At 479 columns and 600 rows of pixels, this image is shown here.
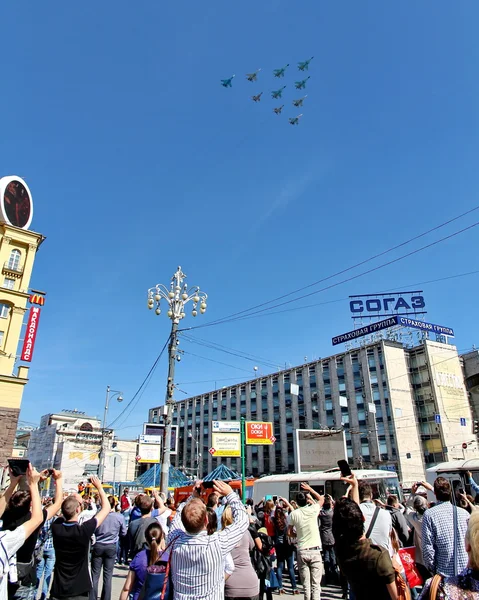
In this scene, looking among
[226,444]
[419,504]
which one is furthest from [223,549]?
[226,444]

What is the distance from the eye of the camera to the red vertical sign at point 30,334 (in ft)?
99.9

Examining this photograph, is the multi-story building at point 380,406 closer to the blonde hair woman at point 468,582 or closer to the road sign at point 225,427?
the road sign at point 225,427

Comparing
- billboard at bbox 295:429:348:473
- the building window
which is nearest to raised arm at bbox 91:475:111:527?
billboard at bbox 295:429:348:473

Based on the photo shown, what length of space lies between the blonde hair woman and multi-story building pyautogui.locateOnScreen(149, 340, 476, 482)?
5872cm

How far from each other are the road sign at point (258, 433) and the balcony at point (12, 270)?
21.6 metres

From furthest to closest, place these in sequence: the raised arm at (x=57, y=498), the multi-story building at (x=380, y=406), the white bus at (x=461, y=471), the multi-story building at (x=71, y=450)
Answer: the multi-story building at (x=71, y=450)
the multi-story building at (x=380, y=406)
the white bus at (x=461, y=471)
the raised arm at (x=57, y=498)

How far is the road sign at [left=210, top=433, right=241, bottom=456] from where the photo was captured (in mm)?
31062

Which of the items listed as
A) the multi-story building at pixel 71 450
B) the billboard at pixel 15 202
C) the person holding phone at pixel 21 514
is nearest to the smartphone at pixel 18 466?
the person holding phone at pixel 21 514

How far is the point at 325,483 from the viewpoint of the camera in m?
22.2

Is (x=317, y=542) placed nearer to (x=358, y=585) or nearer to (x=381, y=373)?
(x=358, y=585)

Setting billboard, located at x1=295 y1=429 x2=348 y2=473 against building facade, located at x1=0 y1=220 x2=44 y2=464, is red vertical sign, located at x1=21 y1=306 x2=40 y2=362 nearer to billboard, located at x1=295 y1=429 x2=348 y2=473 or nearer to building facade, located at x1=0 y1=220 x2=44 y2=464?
building facade, located at x1=0 y1=220 x2=44 y2=464

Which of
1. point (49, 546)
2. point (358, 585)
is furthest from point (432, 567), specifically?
point (49, 546)

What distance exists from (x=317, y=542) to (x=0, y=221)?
33479 millimetres

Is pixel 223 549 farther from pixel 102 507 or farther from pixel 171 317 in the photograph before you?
pixel 171 317
